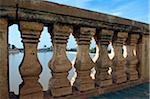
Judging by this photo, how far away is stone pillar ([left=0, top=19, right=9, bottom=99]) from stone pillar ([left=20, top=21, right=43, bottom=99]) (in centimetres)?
19

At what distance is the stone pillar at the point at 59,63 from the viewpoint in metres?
2.69

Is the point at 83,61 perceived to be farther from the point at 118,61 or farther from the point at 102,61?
the point at 118,61

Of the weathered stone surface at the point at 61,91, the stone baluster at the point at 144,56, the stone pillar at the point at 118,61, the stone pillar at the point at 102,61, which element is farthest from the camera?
the stone baluster at the point at 144,56

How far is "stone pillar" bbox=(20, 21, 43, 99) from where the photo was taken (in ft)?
7.98

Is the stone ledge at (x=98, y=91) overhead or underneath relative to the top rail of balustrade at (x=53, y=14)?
underneath

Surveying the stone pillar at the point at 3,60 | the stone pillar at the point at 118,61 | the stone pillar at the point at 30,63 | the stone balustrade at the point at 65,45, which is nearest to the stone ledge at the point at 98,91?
the stone balustrade at the point at 65,45

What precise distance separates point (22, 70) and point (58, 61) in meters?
0.48

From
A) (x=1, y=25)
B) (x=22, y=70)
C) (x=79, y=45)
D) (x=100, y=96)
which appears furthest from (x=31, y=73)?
(x=100, y=96)

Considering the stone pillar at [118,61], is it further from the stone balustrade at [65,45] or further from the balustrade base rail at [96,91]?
the balustrade base rail at [96,91]

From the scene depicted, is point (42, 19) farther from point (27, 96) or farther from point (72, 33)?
point (27, 96)

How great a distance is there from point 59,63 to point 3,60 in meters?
0.71

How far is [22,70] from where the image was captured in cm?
243

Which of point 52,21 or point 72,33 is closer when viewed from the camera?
point 52,21

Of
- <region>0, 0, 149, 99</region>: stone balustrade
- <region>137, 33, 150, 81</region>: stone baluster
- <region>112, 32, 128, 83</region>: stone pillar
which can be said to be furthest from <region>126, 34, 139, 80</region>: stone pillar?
<region>112, 32, 128, 83</region>: stone pillar
